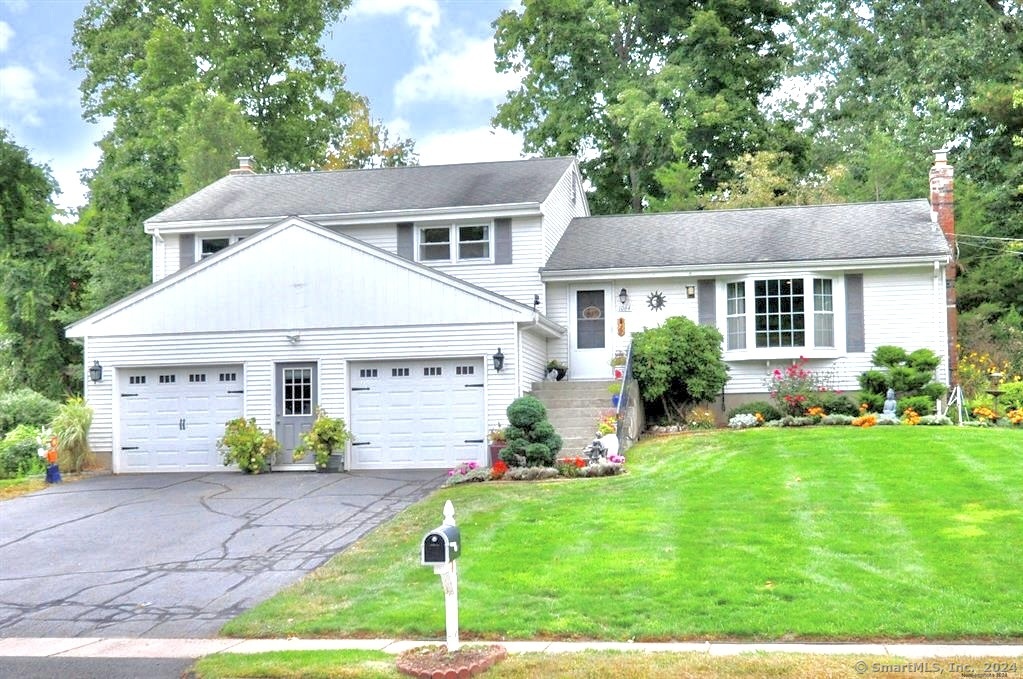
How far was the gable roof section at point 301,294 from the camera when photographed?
65.1ft

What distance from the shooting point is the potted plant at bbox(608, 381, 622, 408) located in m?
20.0

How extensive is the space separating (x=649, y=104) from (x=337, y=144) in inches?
632

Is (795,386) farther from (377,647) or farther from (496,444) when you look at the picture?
(377,647)

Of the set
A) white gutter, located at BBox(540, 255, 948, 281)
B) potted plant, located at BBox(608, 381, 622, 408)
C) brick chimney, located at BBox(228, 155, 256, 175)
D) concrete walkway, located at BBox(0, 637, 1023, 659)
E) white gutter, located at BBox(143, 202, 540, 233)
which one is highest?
brick chimney, located at BBox(228, 155, 256, 175)

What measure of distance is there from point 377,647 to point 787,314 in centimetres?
1538

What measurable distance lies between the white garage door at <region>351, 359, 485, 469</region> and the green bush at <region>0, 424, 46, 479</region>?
605 cm

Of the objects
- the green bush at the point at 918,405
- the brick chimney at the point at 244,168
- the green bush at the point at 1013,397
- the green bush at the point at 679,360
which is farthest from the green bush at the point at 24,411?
the green bush at the point at 1013,397

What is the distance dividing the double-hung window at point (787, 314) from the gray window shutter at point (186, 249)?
12392 millimetres

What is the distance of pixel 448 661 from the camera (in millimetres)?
7828

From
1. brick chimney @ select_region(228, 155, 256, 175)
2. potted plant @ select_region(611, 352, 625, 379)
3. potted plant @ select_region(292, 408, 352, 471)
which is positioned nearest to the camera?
potted plant @ select_region(292, 408, 352, 471)

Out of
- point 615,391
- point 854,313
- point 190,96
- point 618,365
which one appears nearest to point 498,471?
point 615,391

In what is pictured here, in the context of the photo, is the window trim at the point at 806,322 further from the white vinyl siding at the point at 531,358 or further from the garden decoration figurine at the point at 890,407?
the white vinyl siding at the point at 531,358

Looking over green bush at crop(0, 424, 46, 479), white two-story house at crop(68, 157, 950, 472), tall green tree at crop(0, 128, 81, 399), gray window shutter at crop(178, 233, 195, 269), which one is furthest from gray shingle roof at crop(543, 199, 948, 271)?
tall green tree at crop(0, 128, 81, 399)

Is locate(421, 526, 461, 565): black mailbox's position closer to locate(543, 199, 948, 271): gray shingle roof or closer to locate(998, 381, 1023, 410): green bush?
locate(543, 199, 948, 271): gray shingle roof
